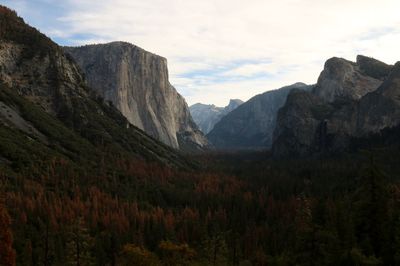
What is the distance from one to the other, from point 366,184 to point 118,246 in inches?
3065

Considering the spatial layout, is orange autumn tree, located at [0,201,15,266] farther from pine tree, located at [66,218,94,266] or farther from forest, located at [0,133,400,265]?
pine tree, located at [66,218,94,266]

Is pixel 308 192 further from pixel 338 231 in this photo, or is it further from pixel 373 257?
pixel 373 257

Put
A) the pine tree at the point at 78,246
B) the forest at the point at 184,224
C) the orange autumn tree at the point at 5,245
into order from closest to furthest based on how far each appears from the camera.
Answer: the forest at the point at 184,224 → the orange autumn tree at the point at 5,245 → the pine tree at the point at 78,246

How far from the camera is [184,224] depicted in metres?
152

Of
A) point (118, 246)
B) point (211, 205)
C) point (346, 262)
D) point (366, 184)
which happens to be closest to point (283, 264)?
point (346, 262)

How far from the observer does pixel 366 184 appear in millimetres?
59531

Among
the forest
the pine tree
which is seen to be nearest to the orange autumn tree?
the forest

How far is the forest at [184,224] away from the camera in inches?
2334

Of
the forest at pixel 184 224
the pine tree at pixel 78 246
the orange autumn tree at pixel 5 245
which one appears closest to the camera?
the forest at pixel 184 224

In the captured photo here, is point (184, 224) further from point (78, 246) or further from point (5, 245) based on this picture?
point (5, 245)

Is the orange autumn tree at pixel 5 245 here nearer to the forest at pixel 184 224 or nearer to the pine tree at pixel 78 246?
the forest at pixel 184 224

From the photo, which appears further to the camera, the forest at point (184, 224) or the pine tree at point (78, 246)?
the pine tree at point (78, 246)

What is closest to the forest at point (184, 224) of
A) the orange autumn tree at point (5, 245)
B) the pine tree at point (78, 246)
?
the orange autumn tree at point (5, 245)

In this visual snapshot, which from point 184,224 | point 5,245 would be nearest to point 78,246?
point 5,245
